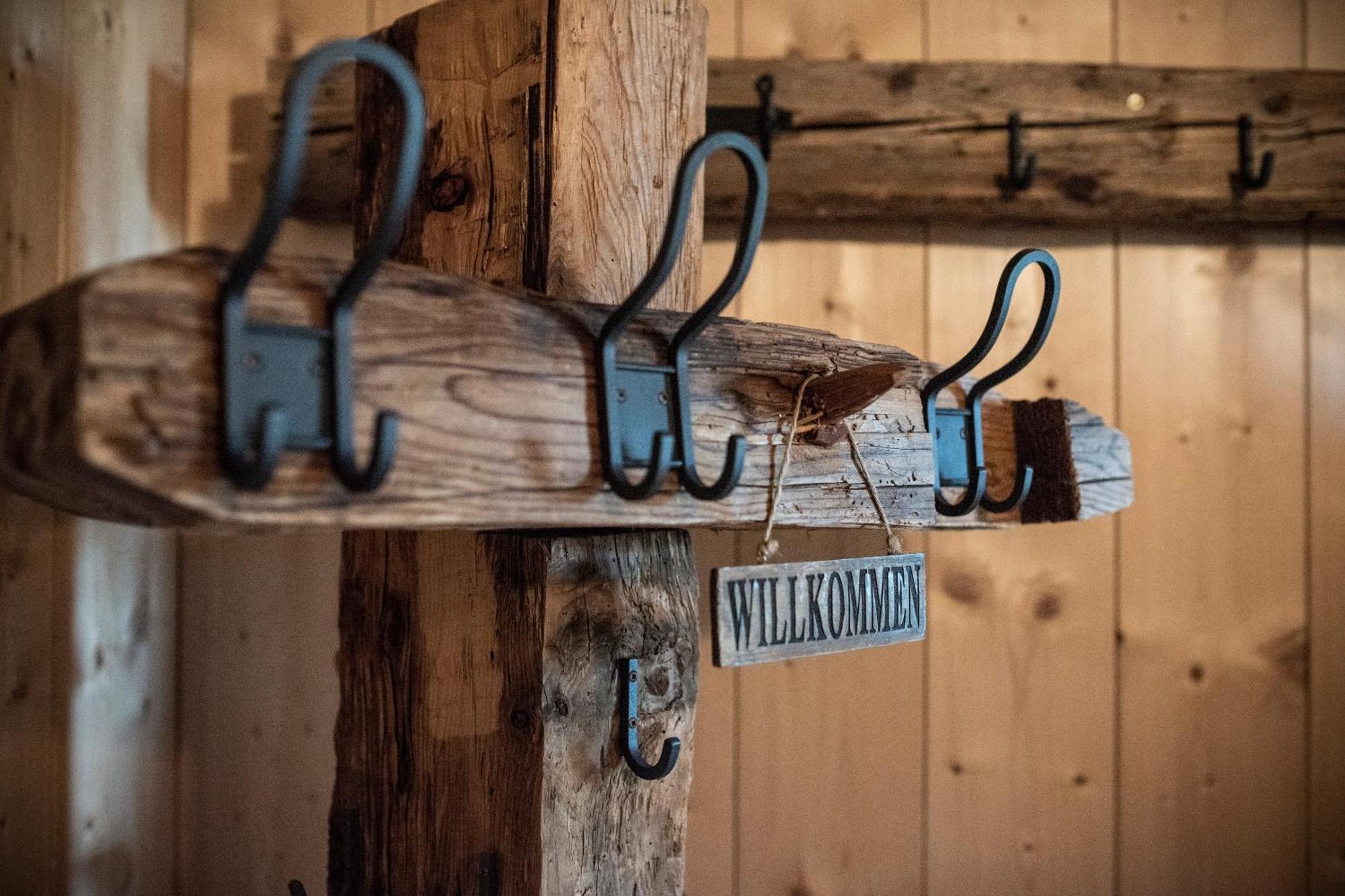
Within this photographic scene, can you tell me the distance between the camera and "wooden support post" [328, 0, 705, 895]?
61cm

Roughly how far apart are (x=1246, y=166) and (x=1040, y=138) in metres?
0.24

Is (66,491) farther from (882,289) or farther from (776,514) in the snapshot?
(882,289)

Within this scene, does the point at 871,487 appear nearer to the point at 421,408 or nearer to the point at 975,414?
the point at 975,414

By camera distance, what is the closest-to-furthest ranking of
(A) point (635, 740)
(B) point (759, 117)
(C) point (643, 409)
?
1. (C) point (643, 409)
2. (A) point (635, 740)
3. (B) point (759, 117)

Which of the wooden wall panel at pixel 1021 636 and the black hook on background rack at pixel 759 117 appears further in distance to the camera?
the wooden wall panel at pixel 1021 636

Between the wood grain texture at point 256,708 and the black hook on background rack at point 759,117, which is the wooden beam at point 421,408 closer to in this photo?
the black hook on background rack at point 759,117

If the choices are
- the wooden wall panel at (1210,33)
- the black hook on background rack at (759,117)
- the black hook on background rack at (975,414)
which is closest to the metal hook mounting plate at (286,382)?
the black hook on background rack at (975,414)

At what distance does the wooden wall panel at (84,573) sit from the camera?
0.87 metres

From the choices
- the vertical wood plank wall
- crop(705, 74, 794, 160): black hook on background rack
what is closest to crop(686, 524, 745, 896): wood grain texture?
the vertical wood plank wall

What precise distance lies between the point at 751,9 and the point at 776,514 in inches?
31.2

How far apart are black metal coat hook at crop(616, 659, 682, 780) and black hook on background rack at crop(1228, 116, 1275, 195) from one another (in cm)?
95

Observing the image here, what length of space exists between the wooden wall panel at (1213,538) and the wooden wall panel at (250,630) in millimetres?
989

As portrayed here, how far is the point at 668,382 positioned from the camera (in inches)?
21.6

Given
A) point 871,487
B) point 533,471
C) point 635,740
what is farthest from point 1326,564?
point 533,471
